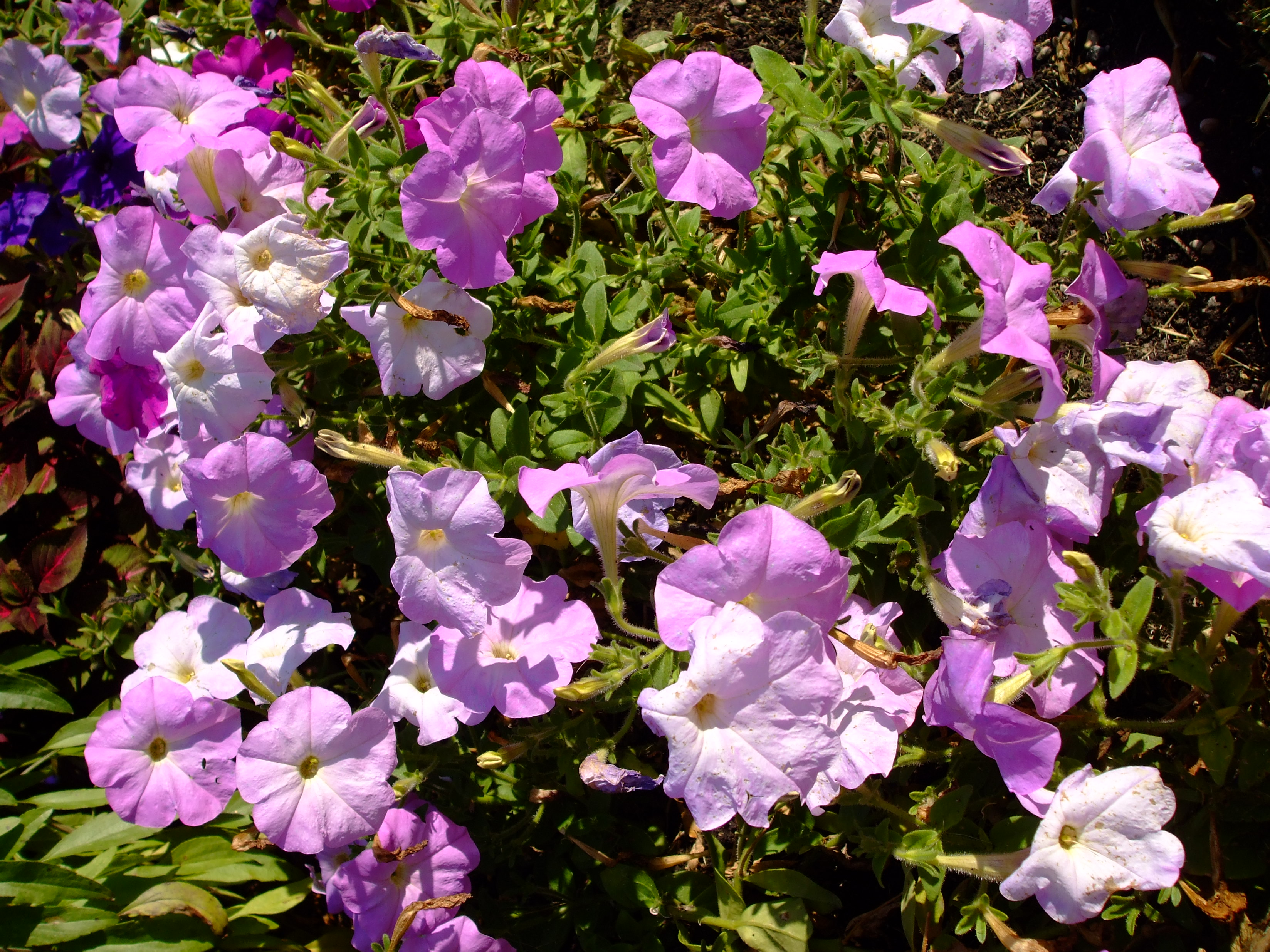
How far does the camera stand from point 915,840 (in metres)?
1.78

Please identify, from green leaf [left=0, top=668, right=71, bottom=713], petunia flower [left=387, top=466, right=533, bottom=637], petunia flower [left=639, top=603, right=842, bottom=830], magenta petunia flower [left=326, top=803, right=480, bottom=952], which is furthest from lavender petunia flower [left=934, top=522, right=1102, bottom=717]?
green leaf [left=0, top=668, right=71, bottom=713]

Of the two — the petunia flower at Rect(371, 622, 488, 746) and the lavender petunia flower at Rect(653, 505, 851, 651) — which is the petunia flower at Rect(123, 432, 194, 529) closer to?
the petunia flower at Rect(371, 622, 488, 746)

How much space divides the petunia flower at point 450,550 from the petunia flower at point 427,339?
1.04ft

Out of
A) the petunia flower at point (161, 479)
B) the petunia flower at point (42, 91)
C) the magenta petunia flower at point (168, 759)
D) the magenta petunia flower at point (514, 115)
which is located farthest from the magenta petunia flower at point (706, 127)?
the petunia flower at point (42, 91)

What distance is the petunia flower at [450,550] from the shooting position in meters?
1.69

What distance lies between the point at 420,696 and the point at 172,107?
5.23 feet

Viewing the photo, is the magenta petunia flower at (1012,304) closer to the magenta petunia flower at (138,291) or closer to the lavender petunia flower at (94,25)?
the magenta petunia flower at (138,291)

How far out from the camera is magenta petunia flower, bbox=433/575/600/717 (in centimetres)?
176

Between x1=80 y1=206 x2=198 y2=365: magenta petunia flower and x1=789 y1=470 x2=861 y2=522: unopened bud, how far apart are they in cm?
155

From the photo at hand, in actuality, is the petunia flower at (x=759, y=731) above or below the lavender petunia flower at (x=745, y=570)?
below

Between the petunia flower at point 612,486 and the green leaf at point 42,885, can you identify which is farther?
the green leaf at point 42,885

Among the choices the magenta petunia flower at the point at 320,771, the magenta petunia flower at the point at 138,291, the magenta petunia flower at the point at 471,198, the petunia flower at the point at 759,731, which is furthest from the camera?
the magenta petunia flower at the point at 138,291

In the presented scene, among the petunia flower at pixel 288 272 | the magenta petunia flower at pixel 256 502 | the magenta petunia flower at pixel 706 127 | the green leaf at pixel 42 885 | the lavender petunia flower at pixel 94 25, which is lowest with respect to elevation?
the green leaf at pixel 42 885

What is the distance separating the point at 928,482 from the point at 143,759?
1939 mm
